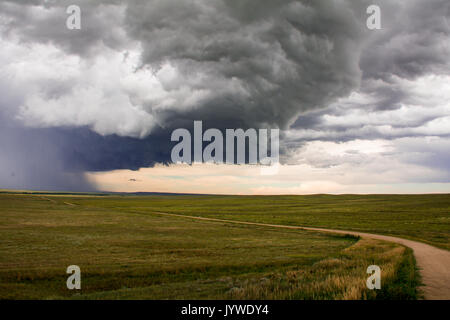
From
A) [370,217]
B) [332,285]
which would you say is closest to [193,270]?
[332,285]

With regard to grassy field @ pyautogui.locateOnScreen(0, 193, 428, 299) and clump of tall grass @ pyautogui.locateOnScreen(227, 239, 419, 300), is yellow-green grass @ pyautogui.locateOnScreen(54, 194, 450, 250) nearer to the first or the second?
grassy field @ pyautogui.locateOnScreen(0, 193, 428, 299)

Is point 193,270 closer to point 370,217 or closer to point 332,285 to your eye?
point 332,285

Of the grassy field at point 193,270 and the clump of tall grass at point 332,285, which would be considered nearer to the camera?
the clump of tall grass at point 332,285

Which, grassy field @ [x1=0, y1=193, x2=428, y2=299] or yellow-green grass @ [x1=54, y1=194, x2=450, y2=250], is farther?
yellow-green grass @ [x1=54, y1=194, x2=450, y2=250]

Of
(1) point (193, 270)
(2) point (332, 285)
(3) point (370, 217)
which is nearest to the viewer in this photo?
(2) point (332, 285)

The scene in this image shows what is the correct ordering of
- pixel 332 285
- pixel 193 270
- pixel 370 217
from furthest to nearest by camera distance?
pixel 370 217, pixel 193 270, pixel 332 285

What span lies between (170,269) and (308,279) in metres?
10.2

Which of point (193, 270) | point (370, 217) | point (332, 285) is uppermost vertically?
point (332, 285)

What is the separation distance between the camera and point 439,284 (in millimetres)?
15523

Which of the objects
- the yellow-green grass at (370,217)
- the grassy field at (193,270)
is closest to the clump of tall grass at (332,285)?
the grassy field at (193,270)

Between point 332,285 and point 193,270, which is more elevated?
point 332,285

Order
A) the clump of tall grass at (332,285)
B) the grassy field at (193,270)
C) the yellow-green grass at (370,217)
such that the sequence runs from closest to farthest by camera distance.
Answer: the clump of tall grass at (332,285), the grassy field at (193,270), the yellow-green grass at (370,217)

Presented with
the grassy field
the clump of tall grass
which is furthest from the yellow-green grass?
the clump of tall grass

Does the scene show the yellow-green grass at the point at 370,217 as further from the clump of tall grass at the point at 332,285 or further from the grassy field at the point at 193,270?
the clump of tall grass at the point at 332,285
